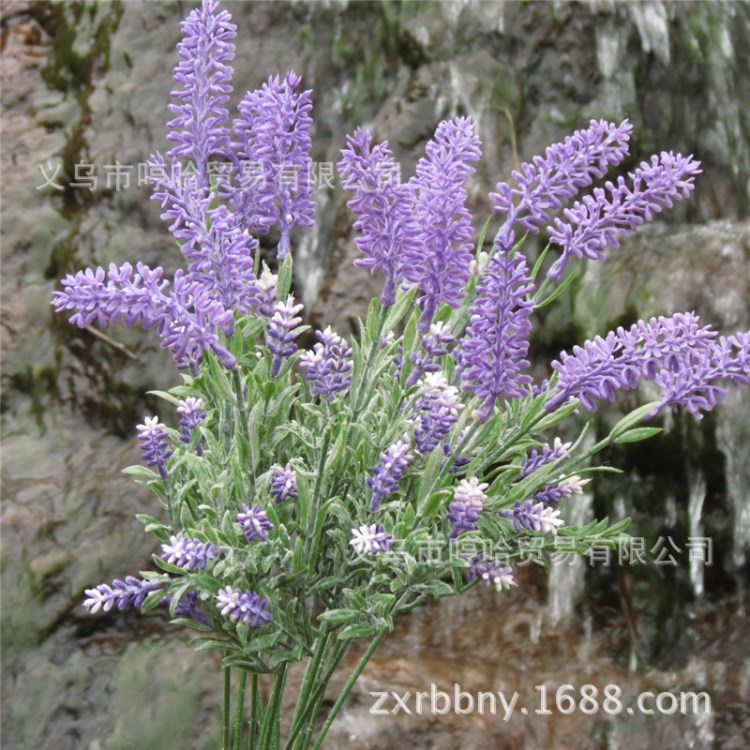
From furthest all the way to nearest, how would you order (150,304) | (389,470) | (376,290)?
(376,290)
(389,470)
(150,304)

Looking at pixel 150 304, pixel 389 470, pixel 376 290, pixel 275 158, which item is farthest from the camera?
pixel 376 290

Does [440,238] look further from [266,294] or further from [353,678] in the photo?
[353,678]

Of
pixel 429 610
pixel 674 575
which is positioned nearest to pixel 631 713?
pixel 674 575

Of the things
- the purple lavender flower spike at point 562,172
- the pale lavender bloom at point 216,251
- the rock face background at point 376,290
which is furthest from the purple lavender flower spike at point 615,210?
the rock face background at point 376,290

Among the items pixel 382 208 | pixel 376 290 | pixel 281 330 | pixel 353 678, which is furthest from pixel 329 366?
pixel 376 290

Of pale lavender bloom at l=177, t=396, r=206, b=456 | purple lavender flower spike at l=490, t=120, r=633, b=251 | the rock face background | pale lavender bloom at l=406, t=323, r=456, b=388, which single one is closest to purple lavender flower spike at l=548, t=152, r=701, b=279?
purple lavender flower spike at l=490, t=120, r=633, b=251

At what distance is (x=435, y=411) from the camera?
1471 mm

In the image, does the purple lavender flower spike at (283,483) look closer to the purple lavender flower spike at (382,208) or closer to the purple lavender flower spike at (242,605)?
the purple lavender flower spike at (242,605)

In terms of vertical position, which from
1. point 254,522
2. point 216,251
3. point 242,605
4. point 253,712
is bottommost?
point 253,712

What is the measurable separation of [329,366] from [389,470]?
0.51 feet

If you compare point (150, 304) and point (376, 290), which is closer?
point (150, 304)

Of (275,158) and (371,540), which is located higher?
(275,158)

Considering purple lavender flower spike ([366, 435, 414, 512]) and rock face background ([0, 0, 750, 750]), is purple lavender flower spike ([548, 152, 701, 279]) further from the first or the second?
rock face background ([0, 0, 750, 750])

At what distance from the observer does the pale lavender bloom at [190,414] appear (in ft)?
5.31
